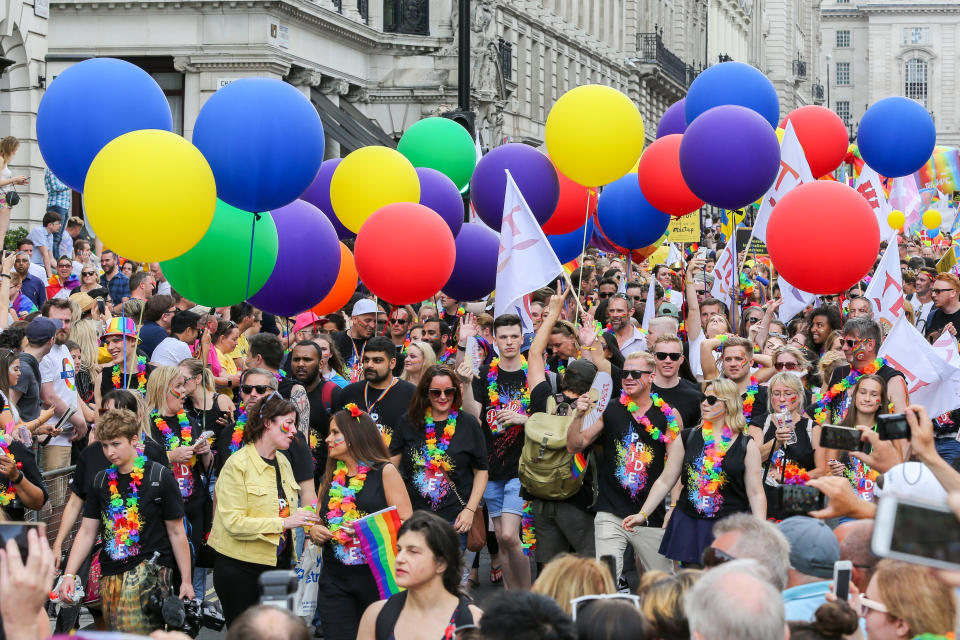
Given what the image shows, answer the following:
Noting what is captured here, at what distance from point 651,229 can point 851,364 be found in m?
4.19

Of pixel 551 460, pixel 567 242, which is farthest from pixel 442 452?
pixel 567 242

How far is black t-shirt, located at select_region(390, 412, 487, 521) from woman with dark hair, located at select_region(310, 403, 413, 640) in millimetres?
924

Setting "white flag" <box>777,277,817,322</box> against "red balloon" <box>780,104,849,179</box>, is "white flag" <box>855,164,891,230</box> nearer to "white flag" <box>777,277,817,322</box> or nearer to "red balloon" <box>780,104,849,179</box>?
"red balloon" <box>780,104,849,179</box>

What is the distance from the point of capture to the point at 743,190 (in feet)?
36.7

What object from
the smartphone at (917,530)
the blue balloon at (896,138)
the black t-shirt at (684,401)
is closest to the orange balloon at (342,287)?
the black t-shirt at (684,401)

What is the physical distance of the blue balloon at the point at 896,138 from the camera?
15.9 m

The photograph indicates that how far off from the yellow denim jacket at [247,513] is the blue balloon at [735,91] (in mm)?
7351

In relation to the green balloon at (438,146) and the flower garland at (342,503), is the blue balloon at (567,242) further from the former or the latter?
the flower garland at (342,503)

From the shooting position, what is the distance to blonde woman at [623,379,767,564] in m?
7.44

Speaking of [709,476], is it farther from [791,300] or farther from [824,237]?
[791,300]

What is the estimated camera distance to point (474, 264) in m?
11.1

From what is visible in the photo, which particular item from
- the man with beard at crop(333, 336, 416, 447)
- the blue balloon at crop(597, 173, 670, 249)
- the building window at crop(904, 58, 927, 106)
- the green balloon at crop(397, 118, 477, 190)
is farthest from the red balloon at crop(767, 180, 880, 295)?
the building window at crop(904, 58, 927, 106)

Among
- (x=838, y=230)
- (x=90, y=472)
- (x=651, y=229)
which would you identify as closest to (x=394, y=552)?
(x=90, y=472)

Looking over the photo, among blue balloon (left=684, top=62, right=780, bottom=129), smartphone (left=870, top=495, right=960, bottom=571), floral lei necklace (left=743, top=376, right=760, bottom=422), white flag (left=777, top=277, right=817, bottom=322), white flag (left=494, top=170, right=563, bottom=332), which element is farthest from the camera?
blue balloon (left=684, top=62, right=780, bottom=129)
